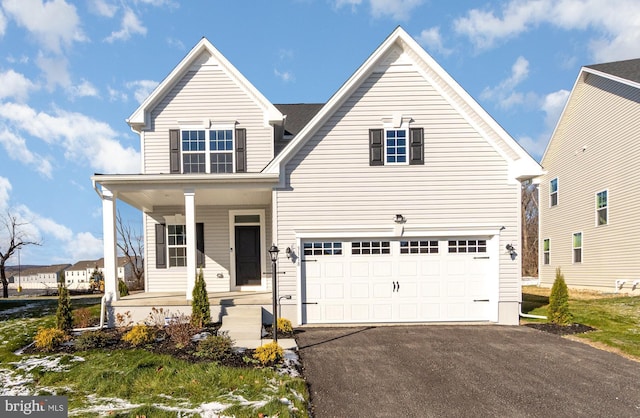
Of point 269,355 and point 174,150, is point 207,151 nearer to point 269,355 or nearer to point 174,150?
point 174,150

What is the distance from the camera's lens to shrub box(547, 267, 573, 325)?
898cm

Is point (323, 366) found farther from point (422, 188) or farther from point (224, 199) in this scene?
point (224, 199)

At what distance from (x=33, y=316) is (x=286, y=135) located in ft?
33.0

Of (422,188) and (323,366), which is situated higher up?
(422,188)

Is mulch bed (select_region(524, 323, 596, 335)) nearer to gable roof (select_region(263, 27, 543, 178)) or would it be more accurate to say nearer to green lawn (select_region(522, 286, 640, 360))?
green lawn (select_region(522, 286, 640, 360))

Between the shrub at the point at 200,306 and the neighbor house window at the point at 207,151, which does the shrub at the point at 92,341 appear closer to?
the shrub at the point at 200,306

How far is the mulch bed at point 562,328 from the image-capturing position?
8523 millimetres

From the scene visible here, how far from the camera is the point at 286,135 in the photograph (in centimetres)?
1290

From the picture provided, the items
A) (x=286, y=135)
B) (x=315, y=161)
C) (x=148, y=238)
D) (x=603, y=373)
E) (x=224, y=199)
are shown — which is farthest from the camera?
(x=286, y=135)

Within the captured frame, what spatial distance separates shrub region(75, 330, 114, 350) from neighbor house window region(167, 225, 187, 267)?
4.28 meters

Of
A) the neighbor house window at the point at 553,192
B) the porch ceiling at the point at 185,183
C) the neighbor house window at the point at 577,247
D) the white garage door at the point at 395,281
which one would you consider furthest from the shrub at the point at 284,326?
the neighbor house window at the point at 553,192

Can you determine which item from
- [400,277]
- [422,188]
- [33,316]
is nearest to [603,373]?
[400,277]

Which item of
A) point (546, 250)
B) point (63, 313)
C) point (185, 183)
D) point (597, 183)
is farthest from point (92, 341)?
point (546, 250)

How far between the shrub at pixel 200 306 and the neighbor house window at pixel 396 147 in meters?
5.75
